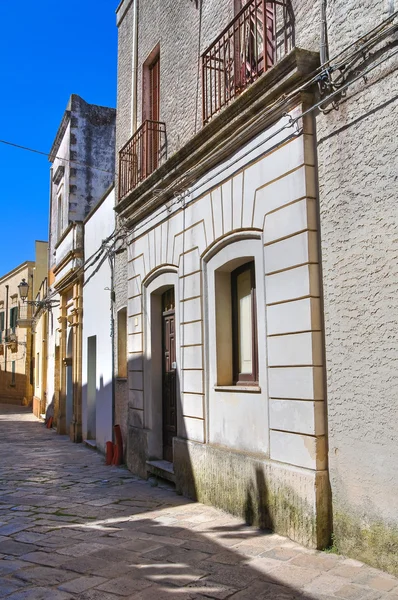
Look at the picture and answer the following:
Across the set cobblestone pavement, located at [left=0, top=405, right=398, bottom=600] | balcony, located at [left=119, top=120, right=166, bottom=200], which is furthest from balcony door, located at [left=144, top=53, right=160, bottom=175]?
cobblestone pavement, located at [left=0, top=405, right=398, bottom=600]

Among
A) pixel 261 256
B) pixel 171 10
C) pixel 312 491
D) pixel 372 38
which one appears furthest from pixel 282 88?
pixel 171 10

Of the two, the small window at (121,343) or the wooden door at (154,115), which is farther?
the small window at (121,343)

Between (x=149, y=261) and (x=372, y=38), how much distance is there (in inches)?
203

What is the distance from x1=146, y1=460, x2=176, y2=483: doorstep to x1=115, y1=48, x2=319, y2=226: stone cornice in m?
3.75

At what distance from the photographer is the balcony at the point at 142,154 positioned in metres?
9.27

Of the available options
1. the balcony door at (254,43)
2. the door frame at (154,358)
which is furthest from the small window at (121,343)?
the balcony door at (254,43)

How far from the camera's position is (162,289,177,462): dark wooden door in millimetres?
8539

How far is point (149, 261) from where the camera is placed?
360 inches

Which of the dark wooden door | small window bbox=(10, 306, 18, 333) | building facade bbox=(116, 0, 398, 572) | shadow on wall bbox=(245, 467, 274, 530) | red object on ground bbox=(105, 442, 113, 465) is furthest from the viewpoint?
small window bbox=(10, 306, 18, 333)

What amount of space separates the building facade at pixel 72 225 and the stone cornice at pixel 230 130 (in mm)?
6331

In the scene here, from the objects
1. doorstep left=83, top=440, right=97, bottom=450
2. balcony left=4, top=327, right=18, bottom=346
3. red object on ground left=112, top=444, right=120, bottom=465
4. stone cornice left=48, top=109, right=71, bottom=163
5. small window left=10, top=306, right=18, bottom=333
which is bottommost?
doorstep left=83, top=440, right=97, bottom=450

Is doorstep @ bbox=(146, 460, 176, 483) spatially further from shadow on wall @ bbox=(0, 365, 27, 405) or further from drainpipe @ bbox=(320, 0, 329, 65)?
shadow on wall @ bbox=(0, 365, 27, 405)

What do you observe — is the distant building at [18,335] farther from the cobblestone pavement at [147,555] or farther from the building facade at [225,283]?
the cobblestone pavement at [147,555]

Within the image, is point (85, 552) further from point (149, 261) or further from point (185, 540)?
point (149, 261)
